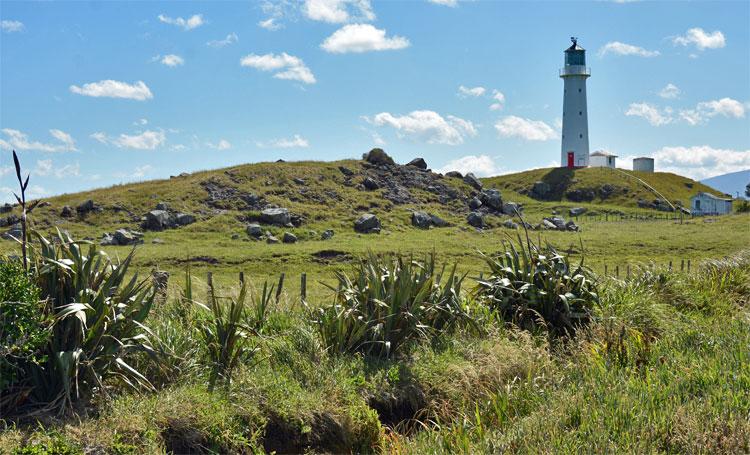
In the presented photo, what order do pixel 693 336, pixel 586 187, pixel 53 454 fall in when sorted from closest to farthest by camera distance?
pixel 53 454
pixel 693 336
pixel 586 187

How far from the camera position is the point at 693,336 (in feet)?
33.2

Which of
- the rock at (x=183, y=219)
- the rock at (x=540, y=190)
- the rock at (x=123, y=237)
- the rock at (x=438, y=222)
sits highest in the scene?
the rock at (x=540, y=190)

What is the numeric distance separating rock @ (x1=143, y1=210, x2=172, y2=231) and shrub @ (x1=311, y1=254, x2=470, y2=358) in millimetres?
36321

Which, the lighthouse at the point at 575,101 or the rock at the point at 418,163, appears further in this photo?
the lighthouse at the point at 575,101

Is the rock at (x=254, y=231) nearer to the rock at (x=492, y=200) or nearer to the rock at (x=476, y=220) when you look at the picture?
the rock at (x=476, y=220)

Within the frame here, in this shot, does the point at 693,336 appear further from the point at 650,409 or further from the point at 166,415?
the point at 166,415

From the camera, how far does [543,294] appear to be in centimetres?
1132

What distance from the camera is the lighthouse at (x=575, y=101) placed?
100125 millimetres

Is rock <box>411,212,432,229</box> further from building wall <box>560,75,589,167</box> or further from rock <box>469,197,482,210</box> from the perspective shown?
building wall <box>560,75,589,167</box>

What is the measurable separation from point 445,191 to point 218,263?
32958 mm

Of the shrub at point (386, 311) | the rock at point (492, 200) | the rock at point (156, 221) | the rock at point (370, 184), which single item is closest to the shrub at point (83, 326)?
the shrub at point (386, 311)

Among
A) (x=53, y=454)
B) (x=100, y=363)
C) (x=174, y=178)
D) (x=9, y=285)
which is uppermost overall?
(x=174, y=178)

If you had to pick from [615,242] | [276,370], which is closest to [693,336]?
[276,370]

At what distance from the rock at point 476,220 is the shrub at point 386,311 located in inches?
1644
